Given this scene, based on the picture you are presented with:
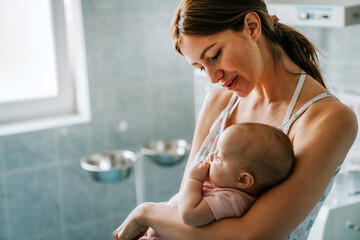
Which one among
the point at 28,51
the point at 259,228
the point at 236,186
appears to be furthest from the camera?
the point at 28,51

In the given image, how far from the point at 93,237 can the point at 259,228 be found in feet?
8.90

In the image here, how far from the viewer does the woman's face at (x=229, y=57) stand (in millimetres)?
1322

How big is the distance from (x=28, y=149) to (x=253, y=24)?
2339mm


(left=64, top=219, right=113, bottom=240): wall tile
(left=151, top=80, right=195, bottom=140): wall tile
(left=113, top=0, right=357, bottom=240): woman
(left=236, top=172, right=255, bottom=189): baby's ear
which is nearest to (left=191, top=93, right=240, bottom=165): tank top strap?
(left=113, top=0, right=357, bottom=240): woman

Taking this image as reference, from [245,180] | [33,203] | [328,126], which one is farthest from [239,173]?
[33,203]

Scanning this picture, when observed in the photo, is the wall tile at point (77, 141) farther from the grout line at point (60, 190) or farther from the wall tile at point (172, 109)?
the wall tile at point (172, 109)

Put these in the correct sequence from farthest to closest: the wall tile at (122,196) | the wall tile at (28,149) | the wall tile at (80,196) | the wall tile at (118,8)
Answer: the wall tile at (122,196)
the wall tile at (80,196)
the wall tile at (118,8)
the wall tile at (28,149)

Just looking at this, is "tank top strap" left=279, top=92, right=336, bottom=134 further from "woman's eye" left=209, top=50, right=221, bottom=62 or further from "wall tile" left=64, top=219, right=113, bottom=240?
"wall tile" left=64, top=219, right=113, bottom=240

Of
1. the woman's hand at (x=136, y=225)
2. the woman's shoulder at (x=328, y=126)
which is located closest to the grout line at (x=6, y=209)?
the woman's hand at (x=136, y=225)

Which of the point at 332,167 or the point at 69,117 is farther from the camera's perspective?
the point at 69,117

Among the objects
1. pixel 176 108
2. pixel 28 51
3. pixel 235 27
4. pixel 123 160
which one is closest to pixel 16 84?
pixel 28 51

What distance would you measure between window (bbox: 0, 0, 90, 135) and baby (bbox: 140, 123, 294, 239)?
7.31 feet

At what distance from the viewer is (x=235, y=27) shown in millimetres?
1313

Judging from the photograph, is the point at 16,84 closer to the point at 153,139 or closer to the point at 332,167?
the point at 153,139
